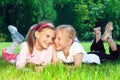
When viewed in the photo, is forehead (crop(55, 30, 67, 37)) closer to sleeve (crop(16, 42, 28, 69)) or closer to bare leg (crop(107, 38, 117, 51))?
sleeve (crop(16, 42, 28, 69))

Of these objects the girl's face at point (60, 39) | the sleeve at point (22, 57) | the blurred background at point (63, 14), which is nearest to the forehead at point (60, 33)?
the girl's face at point (60, 39)

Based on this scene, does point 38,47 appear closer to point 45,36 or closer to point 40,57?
point 40,57

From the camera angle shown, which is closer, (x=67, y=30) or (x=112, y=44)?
(x=67, y=30)

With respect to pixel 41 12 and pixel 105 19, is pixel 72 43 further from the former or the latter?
pixel 105 19

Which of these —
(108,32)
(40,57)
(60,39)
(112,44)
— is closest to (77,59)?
(60,39)

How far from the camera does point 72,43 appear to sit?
17.9ft

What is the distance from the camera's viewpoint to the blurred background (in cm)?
5025

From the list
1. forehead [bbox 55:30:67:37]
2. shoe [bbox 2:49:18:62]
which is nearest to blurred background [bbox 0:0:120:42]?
shoe [bbox 2:49:18:62]

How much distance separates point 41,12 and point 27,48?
47.2 m

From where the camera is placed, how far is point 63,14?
59.3 meters

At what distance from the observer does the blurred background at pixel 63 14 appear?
1978 inches

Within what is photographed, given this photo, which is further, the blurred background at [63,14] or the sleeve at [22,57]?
the blurred background at [63,14]

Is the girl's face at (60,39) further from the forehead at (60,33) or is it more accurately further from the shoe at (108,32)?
the shoe at (108,32)

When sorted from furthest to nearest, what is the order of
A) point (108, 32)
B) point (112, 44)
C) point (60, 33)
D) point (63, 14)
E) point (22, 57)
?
point (63, 14) < point (112, 44) < point (108, 32) < point (60, 33) < point (22, 57)
